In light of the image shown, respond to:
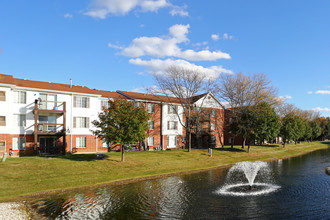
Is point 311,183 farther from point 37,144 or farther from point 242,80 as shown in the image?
point 37,144

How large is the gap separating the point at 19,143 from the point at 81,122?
9.31 m

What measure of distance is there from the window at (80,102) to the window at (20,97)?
7.20 m

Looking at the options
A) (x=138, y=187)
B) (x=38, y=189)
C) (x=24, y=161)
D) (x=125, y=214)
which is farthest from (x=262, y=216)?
(x=24, y=161)

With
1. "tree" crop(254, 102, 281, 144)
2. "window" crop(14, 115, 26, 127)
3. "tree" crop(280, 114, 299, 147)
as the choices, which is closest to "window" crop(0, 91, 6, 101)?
"window" crop(14, 115, 26, 127)

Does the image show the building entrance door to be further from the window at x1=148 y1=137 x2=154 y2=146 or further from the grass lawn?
the window at x1=148 y1=137 x2=154 y2=146

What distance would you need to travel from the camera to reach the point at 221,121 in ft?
201

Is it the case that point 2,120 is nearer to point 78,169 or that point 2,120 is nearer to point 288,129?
point 78,169

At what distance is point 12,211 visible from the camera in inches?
656

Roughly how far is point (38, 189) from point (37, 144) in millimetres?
17424

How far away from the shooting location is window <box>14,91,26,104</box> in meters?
36.5

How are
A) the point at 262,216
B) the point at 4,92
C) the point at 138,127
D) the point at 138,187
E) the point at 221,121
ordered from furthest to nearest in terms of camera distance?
the point at 221,121
the point at 4,92
the point at 138,127
the point at 138,187
the point at 262,216

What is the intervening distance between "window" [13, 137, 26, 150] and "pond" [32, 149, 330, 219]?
63.6ft

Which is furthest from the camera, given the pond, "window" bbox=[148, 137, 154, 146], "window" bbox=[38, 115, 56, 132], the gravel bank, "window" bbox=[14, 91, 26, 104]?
"window" bbox=[148, 137, 154, 146]

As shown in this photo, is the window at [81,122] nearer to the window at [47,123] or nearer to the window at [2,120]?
the window at [47,123]
